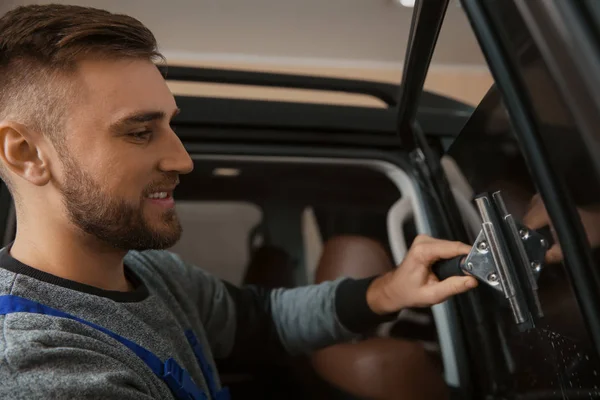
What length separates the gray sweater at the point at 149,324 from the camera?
1.78ft

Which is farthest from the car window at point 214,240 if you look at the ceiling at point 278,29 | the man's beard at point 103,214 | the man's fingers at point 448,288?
the ceiling at point 278,29

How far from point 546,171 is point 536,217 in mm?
135

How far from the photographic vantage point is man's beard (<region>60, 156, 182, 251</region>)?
2.32ft

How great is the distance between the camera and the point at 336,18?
263 centimetres

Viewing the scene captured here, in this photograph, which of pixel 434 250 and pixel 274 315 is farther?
pixel 274 315

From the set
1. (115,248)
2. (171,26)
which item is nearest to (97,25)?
(115,248)

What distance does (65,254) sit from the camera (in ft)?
2.39

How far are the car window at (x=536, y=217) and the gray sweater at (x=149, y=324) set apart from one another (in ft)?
0.78

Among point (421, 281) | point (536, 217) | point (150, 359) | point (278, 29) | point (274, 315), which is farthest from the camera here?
point (278, 29)

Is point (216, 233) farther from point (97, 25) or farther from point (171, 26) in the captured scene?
point (171, 26)

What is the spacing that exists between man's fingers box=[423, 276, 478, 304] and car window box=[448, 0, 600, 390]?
97 millimetres

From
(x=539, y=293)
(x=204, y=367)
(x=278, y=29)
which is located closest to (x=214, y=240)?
(x=204, y=367)

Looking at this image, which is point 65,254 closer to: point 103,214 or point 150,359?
point 103,214

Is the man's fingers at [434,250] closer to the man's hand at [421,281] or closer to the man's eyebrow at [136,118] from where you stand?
the man's hand at [421,281]
